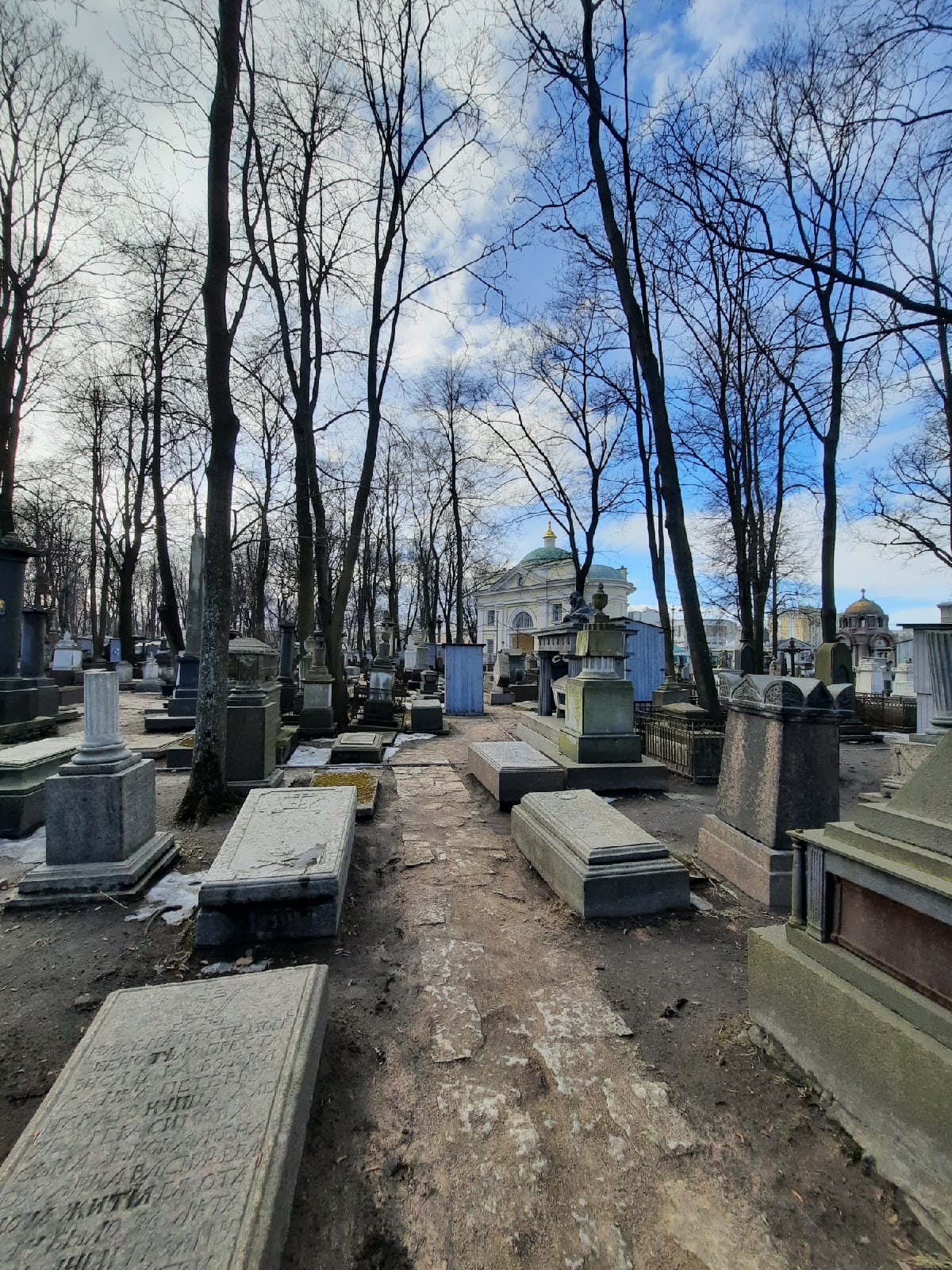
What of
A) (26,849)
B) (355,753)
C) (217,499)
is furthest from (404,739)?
(26,849)

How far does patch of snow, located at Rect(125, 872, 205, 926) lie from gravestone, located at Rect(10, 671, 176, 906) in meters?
0.11

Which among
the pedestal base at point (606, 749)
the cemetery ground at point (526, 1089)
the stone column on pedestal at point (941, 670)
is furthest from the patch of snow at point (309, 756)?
the stone column on pedestal at point (941, 670)

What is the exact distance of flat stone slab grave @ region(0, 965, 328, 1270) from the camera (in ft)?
4.25

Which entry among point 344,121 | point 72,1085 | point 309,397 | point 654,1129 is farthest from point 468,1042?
point 344,121

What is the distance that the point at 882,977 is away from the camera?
1.95 metres

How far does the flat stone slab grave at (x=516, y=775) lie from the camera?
608cm

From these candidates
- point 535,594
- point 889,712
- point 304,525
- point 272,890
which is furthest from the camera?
point 535,594

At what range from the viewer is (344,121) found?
1048 centimetres

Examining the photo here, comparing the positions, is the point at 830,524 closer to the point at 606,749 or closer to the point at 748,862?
the point at 606,749

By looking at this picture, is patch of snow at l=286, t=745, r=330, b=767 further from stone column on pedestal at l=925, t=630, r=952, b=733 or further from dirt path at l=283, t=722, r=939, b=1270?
stone column on pedestal at l=925, t=630, r=952, b=733

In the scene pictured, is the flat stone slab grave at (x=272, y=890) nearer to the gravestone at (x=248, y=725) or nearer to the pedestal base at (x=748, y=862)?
the pedestal base at (x=748, y=862)

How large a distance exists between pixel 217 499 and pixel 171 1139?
4.95 meters

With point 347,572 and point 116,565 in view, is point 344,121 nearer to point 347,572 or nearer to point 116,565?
point 347,572

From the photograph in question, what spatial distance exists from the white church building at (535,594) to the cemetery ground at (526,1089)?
43536 mm
